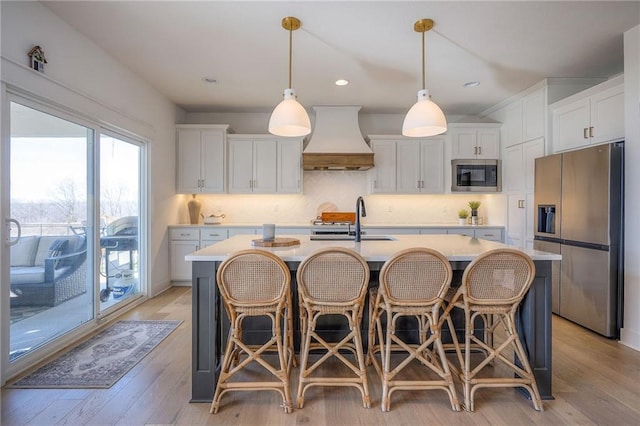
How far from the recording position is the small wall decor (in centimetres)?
241

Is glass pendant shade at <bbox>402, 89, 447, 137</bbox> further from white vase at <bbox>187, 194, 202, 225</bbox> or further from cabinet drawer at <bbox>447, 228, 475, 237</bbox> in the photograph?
white vase at <bbox>187, 194, 202, 225</bbox>

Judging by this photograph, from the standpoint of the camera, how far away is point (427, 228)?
4789mm

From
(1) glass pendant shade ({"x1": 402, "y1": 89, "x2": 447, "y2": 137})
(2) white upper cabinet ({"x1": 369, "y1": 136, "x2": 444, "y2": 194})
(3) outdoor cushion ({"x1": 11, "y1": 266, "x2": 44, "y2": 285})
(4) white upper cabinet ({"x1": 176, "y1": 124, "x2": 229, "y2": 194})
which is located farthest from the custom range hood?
(3) outdoor cushion ({"x1": 11, "y1": 266, "x2": 44, "y2": 285})

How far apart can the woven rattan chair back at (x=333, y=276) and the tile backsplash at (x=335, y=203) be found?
343cm

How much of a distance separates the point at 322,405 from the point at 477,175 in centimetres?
400

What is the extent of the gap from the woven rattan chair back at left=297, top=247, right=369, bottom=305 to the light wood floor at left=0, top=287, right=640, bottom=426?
631 millimetres

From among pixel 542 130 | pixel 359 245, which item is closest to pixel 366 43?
pixel 359 245

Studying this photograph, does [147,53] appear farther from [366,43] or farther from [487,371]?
[487,371]

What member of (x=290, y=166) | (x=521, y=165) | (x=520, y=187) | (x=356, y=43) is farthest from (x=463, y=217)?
(x=356, y=43)

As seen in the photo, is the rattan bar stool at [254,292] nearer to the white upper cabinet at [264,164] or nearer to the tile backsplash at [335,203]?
the white upper cabinet at [264,164]

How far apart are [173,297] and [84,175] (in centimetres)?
188

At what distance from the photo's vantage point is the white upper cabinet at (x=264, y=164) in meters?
5.04

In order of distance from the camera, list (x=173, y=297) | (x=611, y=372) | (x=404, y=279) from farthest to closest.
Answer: (x=173, y=297)
(x=611, y=372)
(x=404, y=279)

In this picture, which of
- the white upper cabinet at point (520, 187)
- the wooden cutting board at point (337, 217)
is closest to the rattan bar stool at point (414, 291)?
the white upper cabinet at point (520, 187)
